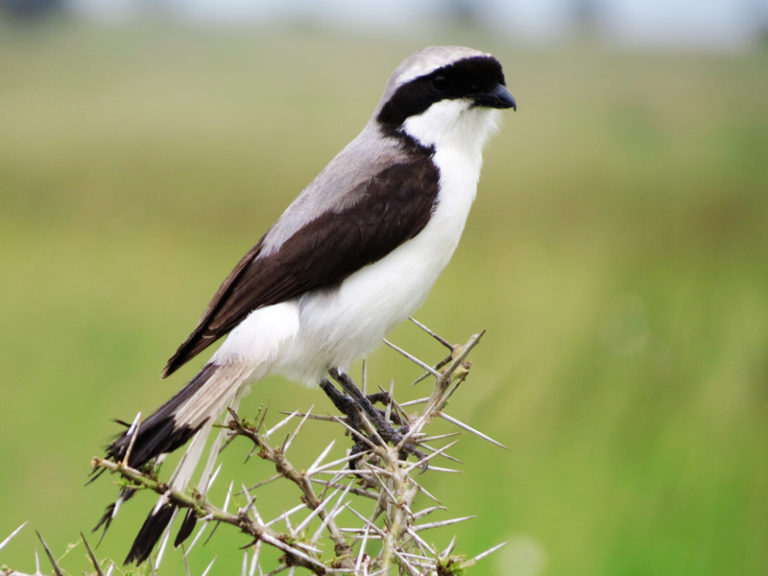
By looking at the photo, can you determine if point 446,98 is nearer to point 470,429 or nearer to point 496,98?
point 496,98

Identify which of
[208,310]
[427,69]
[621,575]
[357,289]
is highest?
[427,69]

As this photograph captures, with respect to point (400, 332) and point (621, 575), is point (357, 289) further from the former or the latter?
point (400, 332)

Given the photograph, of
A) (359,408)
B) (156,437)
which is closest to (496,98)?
(359,408)

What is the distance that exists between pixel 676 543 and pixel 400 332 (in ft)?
6.78

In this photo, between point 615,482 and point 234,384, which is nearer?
point 234,384

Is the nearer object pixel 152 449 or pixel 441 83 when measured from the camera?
pixel 152 449

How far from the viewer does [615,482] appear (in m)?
4.06

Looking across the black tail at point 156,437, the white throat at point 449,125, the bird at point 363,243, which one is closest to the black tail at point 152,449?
the black tail at point 156,437

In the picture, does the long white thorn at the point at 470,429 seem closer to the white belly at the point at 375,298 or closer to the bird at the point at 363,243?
the bird at the point at 363,243

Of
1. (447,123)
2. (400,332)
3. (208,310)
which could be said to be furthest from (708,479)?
(208,310)

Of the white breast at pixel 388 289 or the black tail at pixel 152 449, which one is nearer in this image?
the black tail at pixel 152 449

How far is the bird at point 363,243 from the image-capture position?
6.18 ft

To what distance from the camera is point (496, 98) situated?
6.86ft

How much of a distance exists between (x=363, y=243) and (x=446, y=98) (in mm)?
429
